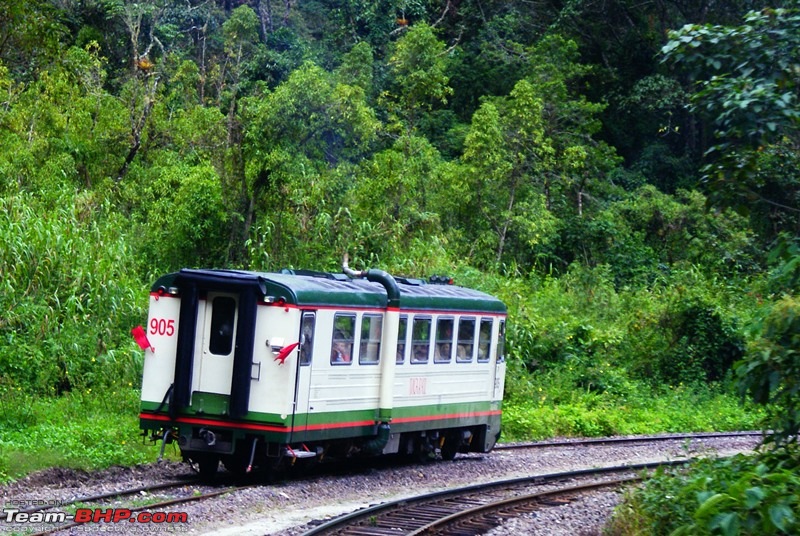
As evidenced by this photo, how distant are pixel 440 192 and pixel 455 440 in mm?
14061

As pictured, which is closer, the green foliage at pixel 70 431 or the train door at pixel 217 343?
the train door at pixel 217 343

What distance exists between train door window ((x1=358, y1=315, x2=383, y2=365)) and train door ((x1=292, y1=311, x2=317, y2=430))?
1283 millimetres

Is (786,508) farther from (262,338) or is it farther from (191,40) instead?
(191,40)

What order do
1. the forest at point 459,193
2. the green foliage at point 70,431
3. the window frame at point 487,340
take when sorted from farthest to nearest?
the window frame at point 487,340 → the green foliage at point 70,431 → the forest at point 459,193

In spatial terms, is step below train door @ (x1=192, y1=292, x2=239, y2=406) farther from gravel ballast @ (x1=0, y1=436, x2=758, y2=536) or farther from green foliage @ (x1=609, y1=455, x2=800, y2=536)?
green foliage @ (x1=609, y1=455, x2=800, y2=536)

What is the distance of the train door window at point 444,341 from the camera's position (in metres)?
16.4

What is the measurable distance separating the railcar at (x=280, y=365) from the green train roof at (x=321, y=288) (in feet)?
0.06

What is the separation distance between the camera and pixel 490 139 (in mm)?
29750

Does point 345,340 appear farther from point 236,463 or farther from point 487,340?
point 487,340

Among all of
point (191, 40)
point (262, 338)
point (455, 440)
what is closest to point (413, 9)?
point (191, 40)

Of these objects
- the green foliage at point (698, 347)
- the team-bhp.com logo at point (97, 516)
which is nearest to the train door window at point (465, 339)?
the team-bhp.com logo at point (97, 516)

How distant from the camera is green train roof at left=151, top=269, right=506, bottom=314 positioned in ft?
43.0

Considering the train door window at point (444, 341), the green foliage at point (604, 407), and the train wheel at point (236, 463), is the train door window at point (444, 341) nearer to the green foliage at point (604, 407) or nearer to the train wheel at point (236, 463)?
the train wheel at point (236, 463)

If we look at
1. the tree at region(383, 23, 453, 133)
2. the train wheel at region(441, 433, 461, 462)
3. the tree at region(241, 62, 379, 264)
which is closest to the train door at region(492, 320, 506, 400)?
the train wheel at region(441, 433, 461, 462)
